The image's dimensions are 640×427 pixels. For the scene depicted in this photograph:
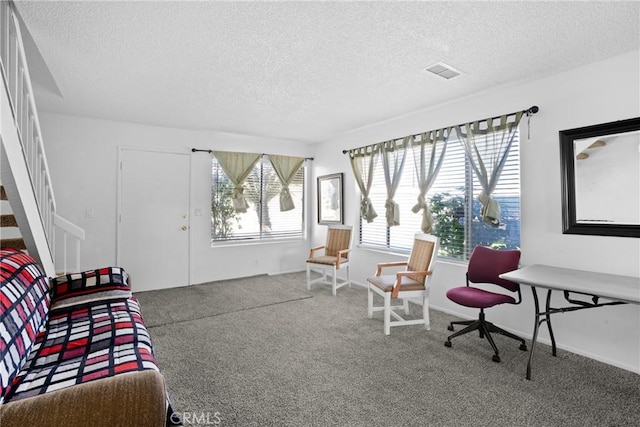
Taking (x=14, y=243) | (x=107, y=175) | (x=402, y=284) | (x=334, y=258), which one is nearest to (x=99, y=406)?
(x=14, y=243)

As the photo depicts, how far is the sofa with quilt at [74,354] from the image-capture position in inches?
44.4

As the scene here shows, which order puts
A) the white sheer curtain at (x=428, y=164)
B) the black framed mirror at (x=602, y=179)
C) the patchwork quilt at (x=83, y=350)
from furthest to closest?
1. the white sheer curtain at (x=428, y=164)
2. the black framed mirror at (x=602, y=179)
3. the patchwork quilt at (x=83, y=350)

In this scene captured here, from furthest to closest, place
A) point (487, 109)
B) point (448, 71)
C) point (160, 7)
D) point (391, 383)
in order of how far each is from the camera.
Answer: point (487, 109) < point (448, 71) < point (391, 383) < point (160, 7)

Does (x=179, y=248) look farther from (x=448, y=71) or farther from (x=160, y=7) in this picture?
(x=448, y=71)

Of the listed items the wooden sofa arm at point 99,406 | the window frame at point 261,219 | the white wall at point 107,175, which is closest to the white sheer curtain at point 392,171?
the window frame at point 261,219

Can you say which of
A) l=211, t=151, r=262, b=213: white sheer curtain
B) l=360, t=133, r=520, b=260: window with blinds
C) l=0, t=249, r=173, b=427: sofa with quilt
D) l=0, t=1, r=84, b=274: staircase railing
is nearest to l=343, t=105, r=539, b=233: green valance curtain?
l=360, t=133, r=520, b=260: window with blinds

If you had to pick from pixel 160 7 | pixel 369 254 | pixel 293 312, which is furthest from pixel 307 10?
pixel 369 254

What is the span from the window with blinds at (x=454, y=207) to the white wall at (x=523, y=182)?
0.14m

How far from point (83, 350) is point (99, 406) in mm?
720

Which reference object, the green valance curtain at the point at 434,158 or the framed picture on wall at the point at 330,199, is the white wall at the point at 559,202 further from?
the framed picture on wall at the point at 330,199

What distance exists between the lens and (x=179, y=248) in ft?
16.3

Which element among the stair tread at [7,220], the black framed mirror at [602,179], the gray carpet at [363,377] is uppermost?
the black framed mirror at [602,179]

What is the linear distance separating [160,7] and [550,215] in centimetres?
342

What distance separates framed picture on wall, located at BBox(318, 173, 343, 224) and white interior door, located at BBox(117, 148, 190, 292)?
2239 mm
